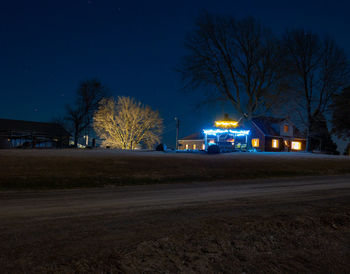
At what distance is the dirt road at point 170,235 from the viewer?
346 cm

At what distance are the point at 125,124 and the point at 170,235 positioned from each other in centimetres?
4240

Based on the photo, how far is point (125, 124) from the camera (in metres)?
45.8

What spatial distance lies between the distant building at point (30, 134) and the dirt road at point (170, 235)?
3741cm

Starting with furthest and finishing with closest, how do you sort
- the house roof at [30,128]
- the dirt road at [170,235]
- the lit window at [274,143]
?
the lit window at [274,143] → the house roof at [30,128] → the dirt road at [170,235]

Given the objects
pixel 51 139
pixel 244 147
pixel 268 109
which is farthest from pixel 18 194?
pixel 51 139

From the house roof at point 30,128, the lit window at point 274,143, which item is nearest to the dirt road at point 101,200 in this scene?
the house roof at point 30,128

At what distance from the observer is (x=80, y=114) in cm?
5422

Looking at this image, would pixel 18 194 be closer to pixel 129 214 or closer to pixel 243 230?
pixel 129 214

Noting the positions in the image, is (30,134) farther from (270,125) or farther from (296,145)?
(296,145)

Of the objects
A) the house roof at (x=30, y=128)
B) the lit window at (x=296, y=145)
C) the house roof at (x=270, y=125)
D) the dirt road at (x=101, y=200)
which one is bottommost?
the dirt road at (x=101, y=200)

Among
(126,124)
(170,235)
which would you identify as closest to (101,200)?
(170,235)

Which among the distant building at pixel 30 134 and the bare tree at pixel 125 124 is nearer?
the distant building at pixel 30 134

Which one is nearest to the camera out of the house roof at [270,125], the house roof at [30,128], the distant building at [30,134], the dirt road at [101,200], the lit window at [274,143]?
the dirt road at [101,200]

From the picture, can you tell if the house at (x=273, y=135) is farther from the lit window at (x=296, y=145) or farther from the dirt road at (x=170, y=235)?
the dirt road at (x=170, y=235)
